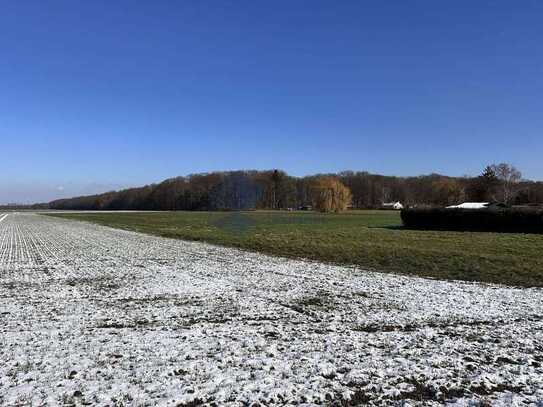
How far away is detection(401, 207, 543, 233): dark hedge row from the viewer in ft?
106

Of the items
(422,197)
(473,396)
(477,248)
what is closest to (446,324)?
(473,396)

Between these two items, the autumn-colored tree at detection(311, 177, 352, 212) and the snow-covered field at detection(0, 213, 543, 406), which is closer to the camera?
the snow-covered field at detection(0, 213, 543, 406)

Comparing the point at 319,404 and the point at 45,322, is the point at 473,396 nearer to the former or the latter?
the point at 319,404

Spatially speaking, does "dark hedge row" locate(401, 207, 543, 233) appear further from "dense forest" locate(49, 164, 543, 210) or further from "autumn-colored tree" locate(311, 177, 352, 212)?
"dense forest" locate(49, 164, 543, 210)

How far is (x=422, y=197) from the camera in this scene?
170625 mm

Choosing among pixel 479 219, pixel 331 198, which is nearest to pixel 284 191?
pixel 331 198

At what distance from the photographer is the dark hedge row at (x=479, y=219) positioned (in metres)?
32.4

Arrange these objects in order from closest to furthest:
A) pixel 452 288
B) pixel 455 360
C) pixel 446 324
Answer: pixel 455 360
pixel 446 324
pixel 452 288

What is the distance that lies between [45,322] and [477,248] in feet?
62.8

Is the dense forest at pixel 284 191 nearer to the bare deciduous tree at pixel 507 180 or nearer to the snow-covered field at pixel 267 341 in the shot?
the bare deciduous tree at pixel 507 180

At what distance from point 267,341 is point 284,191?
150m

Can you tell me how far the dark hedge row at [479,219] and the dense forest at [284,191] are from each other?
7742 cm

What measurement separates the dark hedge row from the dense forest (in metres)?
77.4

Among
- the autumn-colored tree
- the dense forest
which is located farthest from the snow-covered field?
the dense forest
